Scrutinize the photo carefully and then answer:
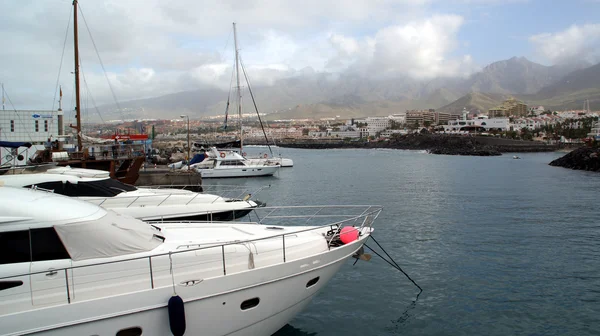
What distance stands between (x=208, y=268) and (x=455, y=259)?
34.0ft

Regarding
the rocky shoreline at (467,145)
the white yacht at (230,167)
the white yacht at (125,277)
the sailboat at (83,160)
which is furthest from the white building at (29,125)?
the rocky shoreline at (467,145)

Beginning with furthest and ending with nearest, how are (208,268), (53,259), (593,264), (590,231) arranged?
(590,231) → (593,264) → (208,268) → (53,259)

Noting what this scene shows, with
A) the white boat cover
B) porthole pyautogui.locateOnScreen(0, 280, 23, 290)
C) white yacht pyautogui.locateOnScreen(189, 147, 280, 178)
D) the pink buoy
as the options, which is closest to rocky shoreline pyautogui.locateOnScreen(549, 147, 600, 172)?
white yacht pyautogui.locateOnScreen(189, 147, 280, 178)

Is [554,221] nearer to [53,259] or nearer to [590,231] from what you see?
[590,231]

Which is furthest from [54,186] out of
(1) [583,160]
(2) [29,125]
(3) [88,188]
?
(1) [583,160]

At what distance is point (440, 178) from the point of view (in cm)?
4353

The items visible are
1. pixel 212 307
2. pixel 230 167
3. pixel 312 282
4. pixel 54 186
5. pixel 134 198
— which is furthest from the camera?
pixel 230 167

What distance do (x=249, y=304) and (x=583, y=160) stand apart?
188ft

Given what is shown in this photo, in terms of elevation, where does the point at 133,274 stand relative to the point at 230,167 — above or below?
above

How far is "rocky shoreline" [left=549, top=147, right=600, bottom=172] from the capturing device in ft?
167

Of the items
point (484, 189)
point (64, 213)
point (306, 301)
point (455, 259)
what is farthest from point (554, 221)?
point (64, 213)

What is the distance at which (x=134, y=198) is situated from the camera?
50.1 feet

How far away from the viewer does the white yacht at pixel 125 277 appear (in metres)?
6.19

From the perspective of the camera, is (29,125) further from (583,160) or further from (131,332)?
(583,160)
